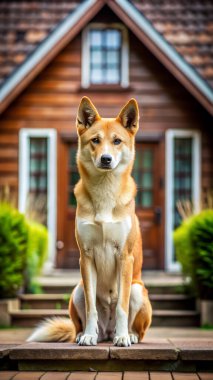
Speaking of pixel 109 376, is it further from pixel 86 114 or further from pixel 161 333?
pixel 161 333

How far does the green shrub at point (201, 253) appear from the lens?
9.93 m

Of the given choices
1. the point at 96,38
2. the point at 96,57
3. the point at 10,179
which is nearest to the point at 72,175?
the point at 10,179

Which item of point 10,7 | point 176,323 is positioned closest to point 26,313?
point 176,323

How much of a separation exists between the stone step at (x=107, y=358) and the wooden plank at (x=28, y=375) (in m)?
0.10

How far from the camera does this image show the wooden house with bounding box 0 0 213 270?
47.9 feet

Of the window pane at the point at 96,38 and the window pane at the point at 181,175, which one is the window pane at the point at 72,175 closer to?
the window pane at the point at 181,175

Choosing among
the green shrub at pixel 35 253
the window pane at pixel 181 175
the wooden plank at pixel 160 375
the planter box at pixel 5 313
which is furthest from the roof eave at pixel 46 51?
the wooden plank at pixel 160 375

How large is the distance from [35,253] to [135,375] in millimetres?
6182

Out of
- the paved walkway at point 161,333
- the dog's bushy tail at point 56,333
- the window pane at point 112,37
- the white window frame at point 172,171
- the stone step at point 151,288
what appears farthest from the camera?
the window pane at point 112,37

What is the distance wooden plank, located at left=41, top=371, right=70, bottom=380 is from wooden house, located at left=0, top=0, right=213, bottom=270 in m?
8.99

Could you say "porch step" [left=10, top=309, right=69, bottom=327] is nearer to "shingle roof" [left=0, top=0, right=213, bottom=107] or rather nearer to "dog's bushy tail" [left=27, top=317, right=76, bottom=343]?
"dog's bushy tail" [left=27, top=317, right=76, bottom=343]

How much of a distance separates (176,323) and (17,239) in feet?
8.35

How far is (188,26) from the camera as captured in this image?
15516 millimetres

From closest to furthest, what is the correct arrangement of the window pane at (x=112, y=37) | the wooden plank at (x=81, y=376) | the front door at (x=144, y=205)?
the wooden plank at (x=81, y=376), the front door at (x=144, y=205), the window pane at (x=112, y=37)
